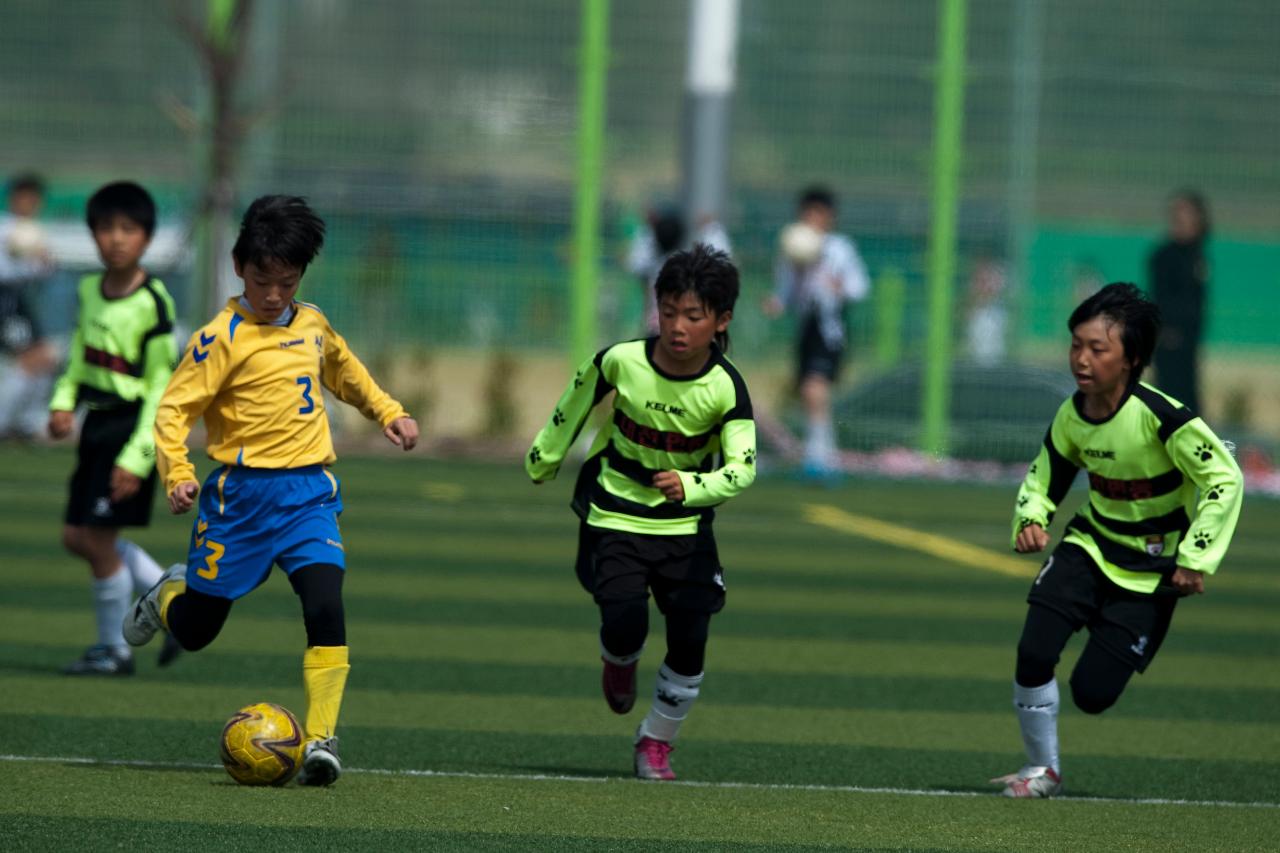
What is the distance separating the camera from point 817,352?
16.7 meters

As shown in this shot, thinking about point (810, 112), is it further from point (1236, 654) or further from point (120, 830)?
point (120, 830)

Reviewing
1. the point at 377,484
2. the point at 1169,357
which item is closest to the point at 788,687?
the point at 377,484

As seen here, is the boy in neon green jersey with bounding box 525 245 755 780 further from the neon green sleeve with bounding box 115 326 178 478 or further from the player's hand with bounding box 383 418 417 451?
the neon green sleeve with bounding box 115 326 178 478

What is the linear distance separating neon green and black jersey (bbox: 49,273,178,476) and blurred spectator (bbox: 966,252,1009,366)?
11.8m

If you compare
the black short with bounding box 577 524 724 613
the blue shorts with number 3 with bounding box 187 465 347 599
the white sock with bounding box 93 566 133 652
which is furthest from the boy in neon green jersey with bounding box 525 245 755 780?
the white sock with bounding box 93 566 133 652

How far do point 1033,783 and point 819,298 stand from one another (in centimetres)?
1009

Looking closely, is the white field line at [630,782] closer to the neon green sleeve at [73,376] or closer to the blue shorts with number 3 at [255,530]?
the blue shorts with number 3 at [255,530]

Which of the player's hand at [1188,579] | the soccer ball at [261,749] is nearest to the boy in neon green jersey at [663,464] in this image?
the soccer ball at [261,749]

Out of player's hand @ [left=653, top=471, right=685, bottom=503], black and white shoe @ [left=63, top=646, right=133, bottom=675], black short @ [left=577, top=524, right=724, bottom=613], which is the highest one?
player's hand @ [left=653, top=471, right=685, bottom=503]

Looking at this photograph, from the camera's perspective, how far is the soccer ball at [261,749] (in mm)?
6105

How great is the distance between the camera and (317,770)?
6160 millimetres

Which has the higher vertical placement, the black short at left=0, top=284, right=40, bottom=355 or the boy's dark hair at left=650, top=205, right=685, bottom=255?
the boy's dark hair at left=650, top=205, right=685, bottom=255

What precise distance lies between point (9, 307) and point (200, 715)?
10641 mm

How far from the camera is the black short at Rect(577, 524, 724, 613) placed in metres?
6.71
